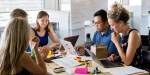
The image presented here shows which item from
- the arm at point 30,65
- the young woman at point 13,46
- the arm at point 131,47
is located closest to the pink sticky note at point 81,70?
the arm at point 30,65

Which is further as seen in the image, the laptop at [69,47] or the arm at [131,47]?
the laptop at [69,47]

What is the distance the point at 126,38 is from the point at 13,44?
3.76 feet

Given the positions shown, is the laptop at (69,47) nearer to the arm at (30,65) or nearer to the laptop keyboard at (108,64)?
the laptop keyboard at (108,64)

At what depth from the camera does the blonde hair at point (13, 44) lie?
1854 mm

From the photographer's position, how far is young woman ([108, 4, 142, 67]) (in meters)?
2.45

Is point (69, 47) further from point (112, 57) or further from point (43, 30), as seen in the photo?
point (43, 30)

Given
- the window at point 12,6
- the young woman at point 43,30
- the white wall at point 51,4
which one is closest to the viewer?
the young woman at point 43,30

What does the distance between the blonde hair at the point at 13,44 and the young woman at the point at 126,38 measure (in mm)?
964

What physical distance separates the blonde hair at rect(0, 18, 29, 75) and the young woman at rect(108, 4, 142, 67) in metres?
0.96

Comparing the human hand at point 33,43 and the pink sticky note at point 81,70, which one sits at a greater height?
the human hand at point 33,43

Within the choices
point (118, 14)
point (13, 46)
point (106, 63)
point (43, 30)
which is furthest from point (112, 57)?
point (43, 30)

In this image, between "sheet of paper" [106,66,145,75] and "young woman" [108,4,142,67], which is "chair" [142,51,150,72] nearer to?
"young woman" [108,4,142,67]

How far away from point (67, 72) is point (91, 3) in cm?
279

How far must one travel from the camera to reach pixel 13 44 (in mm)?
1849
